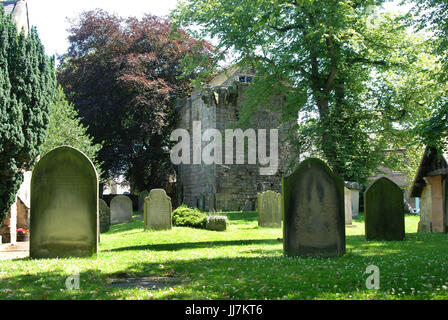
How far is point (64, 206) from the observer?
8.11m

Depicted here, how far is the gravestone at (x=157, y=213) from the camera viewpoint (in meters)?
15.8

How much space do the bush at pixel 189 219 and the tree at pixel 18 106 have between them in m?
6.34

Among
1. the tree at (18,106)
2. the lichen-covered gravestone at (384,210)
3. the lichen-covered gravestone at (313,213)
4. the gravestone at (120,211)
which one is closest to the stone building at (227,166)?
the gravestone at (120,211)

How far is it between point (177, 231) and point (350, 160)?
11.4 metres

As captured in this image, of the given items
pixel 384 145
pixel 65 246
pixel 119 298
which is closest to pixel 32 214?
pixel 65 246

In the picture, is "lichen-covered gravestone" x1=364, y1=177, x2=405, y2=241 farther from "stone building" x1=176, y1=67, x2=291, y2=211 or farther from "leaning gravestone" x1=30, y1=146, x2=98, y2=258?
"stone building" x1=176, y1=67, x2=291, y2=211

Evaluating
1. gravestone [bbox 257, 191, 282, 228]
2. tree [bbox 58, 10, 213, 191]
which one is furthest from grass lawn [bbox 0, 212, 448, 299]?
tree [bbox 58, 10, 213, 191]

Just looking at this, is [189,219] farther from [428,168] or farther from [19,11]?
[19,11]

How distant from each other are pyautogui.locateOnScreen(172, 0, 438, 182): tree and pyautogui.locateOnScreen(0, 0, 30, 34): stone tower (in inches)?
353

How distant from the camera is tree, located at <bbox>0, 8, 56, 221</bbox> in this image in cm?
1214

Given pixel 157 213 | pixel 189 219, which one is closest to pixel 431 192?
pixel 189 219

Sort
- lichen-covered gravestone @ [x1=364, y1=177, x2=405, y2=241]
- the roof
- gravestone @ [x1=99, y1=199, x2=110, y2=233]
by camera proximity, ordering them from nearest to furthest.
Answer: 1. lichen-covered gravestone @ [x1=364, y1=177, x2=405, y2=241]
2. the roof
3. gravestone @ [x1=99, y1=199, x2=110, y2=233]

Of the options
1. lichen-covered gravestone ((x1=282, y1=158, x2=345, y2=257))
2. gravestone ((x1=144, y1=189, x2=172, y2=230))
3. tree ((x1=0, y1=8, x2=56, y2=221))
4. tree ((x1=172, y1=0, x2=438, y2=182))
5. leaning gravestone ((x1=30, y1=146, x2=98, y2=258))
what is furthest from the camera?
tree ((x1=172, y1=0, x2=438, y2=182))

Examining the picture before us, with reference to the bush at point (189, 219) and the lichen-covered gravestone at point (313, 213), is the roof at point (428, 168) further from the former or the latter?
the bush at point (189, 219)
